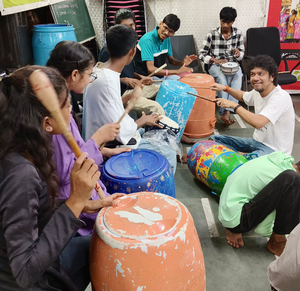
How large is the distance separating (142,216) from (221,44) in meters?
4.19

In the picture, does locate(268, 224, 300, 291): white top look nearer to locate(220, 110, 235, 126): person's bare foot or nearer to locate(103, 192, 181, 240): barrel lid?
locate(103, 192, 181, 240): barrel lid

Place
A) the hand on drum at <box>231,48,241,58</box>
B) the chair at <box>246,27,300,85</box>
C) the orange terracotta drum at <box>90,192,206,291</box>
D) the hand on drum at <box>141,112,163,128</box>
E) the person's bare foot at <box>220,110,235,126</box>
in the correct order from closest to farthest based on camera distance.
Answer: the orange terracotta drum at <box>90,192,206,291</box> < the hand on drum at <box>141,112,163,128</box> < the person's bare foot at <box>220,110,235,126</box> < the hand on drum at <box>231,48,241,58</box> < the chair at <box>246,27,300,85</box>

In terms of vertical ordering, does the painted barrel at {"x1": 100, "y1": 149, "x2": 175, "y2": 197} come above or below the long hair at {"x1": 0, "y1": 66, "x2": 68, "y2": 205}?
below

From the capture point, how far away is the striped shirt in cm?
487

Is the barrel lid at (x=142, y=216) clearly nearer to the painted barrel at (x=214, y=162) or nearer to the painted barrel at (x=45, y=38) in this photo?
the painted barrel at (x=214, y=162)

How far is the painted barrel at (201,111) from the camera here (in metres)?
3.71

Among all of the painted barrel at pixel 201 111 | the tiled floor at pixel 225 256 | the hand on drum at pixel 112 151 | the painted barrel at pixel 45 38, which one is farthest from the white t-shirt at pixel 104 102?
the painted barrel at pixel 45 38

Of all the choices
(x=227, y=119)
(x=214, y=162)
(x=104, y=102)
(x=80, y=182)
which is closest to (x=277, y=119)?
(x=214, y=162)

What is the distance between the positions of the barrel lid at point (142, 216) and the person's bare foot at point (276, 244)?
1.04 m

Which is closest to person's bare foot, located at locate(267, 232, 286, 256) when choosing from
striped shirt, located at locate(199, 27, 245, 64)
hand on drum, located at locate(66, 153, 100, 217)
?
hand on drum, located at locate(66, 153, 100, 217)

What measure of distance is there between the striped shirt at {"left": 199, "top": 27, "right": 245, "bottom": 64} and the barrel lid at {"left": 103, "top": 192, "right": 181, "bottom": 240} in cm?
384

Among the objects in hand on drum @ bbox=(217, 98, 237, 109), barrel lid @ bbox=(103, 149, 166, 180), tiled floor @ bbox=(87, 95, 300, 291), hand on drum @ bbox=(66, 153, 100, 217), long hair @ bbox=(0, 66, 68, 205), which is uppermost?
long hair @ bbox=(0, 66, 68, 205)

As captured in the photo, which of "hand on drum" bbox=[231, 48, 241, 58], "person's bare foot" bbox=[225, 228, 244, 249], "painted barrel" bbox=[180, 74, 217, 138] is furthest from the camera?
"hand on drum" bbox=[231, 48, 241, 58]

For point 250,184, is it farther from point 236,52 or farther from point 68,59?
point 236,52
